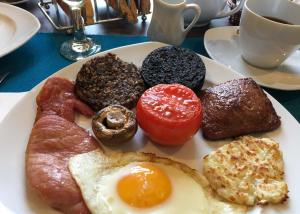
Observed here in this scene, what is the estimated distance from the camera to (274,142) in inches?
50.7

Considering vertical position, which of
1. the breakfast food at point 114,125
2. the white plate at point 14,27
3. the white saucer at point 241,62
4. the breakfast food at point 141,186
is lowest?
the breakfast food at point 141,186

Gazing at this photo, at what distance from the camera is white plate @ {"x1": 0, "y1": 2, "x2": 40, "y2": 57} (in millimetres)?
1727

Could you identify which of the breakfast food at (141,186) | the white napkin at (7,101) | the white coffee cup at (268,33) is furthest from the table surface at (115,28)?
the breakfast food at (141,186)

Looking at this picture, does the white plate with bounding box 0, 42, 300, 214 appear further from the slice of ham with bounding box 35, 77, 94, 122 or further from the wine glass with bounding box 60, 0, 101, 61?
the wine glass with bounding box 60, 0, 101, 61

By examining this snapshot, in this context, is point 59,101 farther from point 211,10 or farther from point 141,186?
point 211,10

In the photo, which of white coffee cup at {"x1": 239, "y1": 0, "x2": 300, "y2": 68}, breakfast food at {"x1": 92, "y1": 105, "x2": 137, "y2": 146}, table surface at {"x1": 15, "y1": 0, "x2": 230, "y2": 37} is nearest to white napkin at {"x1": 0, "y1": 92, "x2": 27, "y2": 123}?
breakfast food at {"x1": 92, "y1": 105, "x2": 137, "y2": 146}

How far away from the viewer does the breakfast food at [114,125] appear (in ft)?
4.13

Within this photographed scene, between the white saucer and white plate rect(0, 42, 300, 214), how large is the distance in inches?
7.5

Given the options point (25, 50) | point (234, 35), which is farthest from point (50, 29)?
point (234, 35)

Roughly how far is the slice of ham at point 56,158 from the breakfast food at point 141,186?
0.03 metres

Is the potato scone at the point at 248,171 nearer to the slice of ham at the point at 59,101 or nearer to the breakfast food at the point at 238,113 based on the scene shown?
the breakfast food at the point at 238,113

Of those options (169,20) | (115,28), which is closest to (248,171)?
(169,20)

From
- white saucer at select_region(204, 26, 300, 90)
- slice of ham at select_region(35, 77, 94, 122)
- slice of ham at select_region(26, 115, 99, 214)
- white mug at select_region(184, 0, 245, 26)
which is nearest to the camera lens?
slice of ham at select_region(26, 115, 99, 214)

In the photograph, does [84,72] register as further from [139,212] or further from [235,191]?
[235,191]
